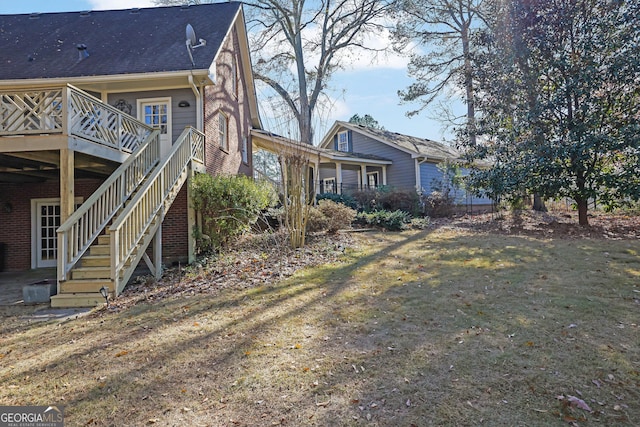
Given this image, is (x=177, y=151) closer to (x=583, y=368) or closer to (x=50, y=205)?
(x=50, y=205)

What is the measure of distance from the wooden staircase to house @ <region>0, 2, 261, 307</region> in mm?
22

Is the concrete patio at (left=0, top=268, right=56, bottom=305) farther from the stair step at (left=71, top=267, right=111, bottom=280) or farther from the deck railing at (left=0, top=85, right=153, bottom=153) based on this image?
the deck railing at (left=0, top=85, right=153, bottom=153)

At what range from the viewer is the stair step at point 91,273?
6.24m

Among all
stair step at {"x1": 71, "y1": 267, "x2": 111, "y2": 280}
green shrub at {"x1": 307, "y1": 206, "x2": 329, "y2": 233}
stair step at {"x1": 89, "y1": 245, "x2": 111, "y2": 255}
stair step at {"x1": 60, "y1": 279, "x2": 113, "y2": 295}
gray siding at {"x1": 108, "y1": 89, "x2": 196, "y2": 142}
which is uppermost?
gray siding at {"x1": 108, "y1": 89, "x2": 196, "y2": 142}

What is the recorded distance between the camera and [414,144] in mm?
22109

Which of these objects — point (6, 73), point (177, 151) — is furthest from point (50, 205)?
point (177, 151)

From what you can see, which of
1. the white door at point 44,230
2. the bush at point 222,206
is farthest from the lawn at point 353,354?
Result: the white door at point 44,230

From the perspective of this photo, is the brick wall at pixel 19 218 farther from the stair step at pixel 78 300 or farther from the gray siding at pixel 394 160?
the gray siding at pixel 394 160

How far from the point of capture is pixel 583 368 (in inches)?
131

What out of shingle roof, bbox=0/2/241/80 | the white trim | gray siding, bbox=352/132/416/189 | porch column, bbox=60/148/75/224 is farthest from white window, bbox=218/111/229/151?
gray siding, bbox=352/132/416/189

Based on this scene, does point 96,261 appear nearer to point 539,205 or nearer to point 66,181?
point 66,181

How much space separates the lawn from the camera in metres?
2.86

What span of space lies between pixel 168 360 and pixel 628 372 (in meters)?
4.35

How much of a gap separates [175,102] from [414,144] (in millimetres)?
15296
